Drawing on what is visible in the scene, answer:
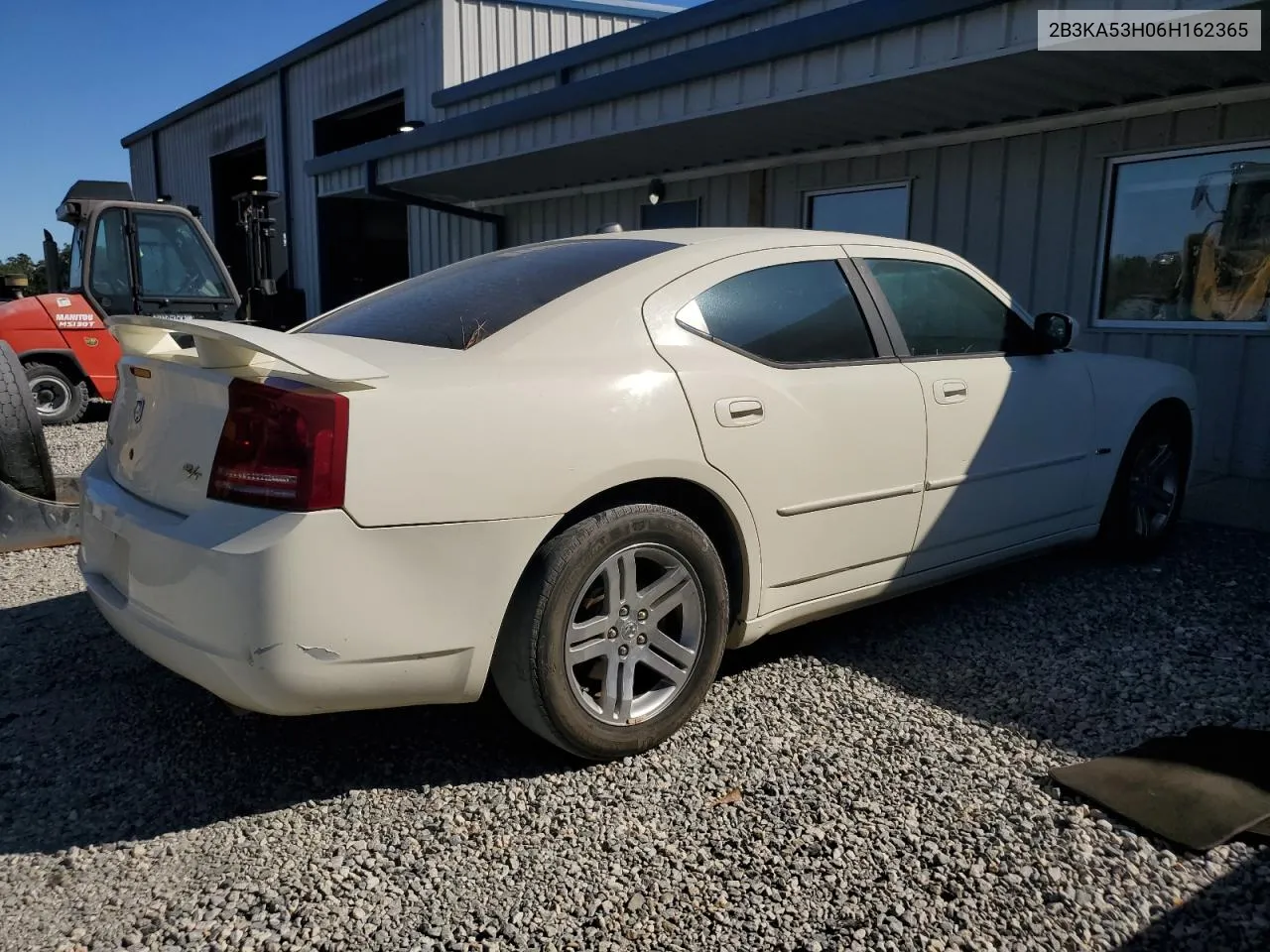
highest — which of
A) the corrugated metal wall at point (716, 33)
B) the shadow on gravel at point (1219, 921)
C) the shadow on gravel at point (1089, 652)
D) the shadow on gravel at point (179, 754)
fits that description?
the corrugated metal wall at point (716, 33)

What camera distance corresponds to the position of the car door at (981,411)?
3697 millimetres

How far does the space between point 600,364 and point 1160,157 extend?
600 cm

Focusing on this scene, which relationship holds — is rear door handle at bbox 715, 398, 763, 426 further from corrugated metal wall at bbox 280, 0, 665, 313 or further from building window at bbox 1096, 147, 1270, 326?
corrugated metal wall at bbox 280, 0, 665, 313

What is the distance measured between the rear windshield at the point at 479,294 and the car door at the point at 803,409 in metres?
0.32

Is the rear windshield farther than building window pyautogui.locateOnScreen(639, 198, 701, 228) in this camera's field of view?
No

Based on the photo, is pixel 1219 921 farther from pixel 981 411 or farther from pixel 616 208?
pixel 616 208

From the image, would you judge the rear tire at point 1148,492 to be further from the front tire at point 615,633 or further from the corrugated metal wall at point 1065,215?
the front tire at point 615,633

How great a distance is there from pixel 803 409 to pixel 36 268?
3633 cm

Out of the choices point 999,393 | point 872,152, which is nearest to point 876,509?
point 999,393

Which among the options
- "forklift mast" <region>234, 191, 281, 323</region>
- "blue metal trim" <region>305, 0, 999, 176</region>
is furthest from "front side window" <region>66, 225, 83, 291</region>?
"blue metal trim" <region>305, 0, 999, 176</region>

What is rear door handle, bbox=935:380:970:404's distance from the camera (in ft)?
12.1

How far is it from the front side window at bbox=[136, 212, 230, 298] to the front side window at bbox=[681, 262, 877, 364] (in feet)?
28.1

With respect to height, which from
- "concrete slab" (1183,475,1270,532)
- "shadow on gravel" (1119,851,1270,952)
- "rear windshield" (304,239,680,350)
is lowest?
"shadow on gravel" (1119,851,1270,952)

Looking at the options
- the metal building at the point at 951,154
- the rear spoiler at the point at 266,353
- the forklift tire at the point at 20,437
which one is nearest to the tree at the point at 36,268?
the metal building at the point at 951,154
